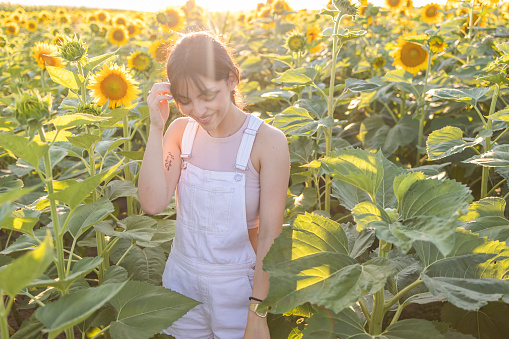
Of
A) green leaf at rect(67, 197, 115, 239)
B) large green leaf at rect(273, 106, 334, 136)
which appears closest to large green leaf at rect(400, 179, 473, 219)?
green leaf at rect(67, 197, 115, 239)

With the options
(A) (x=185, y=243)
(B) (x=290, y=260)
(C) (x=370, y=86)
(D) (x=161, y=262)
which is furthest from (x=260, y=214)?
(C) (x=370, y=86)

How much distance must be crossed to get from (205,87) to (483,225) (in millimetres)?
845

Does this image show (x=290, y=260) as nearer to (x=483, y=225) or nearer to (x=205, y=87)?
(x=205, y=87)

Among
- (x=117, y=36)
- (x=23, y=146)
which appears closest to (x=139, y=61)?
(x=117, y=36)

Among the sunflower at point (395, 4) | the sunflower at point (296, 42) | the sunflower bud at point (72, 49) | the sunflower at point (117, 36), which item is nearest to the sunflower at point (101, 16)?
the sunflower at point (117, 36)

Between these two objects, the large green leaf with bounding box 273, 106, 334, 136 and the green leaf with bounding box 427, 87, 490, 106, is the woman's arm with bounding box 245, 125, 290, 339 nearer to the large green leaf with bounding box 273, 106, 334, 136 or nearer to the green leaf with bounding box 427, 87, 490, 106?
the large green leaf with bounding box 273, 106, 334, 136

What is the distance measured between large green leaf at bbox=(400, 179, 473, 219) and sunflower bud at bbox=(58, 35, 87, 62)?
3.80 ft

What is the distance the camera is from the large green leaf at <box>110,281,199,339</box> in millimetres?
936

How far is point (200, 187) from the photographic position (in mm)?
1320

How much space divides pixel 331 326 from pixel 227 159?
589 mm

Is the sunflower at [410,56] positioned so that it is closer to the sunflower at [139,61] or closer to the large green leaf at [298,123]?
the large green leaf at [298,123]

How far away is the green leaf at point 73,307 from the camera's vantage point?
2.32 feet

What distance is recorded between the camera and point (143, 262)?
1.55 meters

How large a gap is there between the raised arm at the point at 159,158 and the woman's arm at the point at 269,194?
0.30 meters
